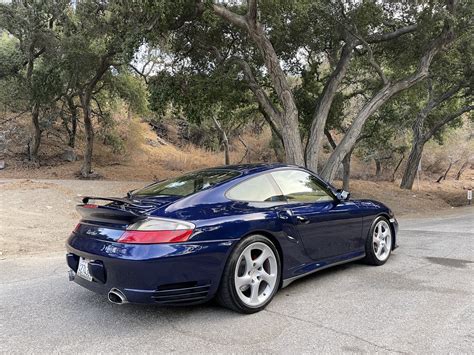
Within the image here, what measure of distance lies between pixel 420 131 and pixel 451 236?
17.5m

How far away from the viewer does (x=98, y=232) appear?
3.86 metres

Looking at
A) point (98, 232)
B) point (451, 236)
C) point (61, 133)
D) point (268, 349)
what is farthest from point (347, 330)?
point (61, 133)

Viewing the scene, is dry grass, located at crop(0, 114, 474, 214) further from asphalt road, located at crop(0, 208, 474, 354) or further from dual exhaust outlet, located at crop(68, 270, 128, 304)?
dual exhaust outlet, located at crop(68, 270, 128, 304)

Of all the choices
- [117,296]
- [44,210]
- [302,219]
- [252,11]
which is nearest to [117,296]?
[117,296]

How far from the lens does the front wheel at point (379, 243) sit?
551 centimetres

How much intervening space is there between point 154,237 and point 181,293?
553 millimetres

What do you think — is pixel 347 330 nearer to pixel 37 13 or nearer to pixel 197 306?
pixel 197 306

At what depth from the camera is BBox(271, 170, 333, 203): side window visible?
471 cm

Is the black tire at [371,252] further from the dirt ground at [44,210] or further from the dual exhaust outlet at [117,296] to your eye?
the dirt ground at [44,210]

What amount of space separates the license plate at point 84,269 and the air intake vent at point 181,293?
744 millimetres

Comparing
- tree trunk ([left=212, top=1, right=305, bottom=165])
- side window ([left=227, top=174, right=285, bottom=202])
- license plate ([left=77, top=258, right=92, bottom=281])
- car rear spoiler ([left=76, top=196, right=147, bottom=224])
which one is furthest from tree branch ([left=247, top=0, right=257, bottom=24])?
license plate ([left=77, top=258, right=92, bottom=281])

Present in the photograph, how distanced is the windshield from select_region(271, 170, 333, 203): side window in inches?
22.7

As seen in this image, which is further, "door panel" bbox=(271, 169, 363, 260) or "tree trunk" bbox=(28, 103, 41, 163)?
"tree trunk" bbox=(28, 103, 41, 163)

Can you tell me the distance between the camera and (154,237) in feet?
11.7
